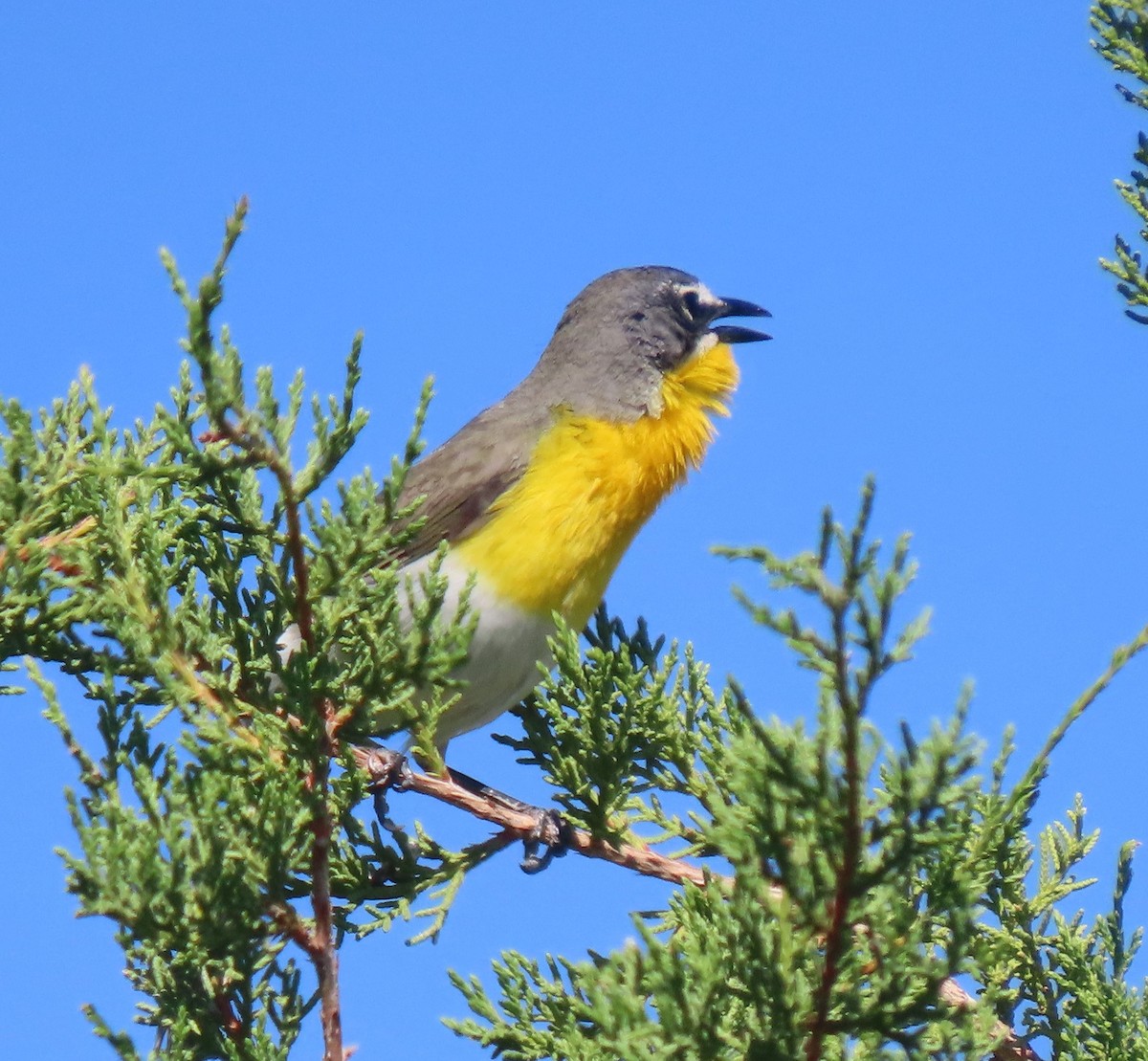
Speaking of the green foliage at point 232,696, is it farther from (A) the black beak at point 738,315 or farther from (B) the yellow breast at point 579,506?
(A) the black beak at point 738,315

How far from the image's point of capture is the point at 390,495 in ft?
9.72

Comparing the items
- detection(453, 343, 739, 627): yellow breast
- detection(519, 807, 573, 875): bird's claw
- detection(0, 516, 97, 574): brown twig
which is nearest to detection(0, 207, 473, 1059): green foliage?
detection(0, 516, 97, 574): brown twig

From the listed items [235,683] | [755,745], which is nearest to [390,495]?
[235,683]

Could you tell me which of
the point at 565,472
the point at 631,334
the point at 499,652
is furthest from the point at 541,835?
the point at 631,334

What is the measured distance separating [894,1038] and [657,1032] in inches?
18.0

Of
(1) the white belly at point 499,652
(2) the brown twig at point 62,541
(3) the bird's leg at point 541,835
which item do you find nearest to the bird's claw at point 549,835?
(3) the bird's leg at point 541,835

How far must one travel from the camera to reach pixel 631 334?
6875mm

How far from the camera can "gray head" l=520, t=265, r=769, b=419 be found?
21.1 ft

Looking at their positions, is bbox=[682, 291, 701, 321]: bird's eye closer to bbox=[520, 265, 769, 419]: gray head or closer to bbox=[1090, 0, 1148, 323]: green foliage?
bbox=[520, 265, 769, 419]: gray head

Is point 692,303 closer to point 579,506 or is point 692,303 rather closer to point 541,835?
point 579,506

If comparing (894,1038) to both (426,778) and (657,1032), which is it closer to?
(657,1032)

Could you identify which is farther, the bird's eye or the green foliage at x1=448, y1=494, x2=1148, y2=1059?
the bird's eye

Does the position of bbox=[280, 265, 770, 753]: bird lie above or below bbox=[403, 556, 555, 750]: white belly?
above

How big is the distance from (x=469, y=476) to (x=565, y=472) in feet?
1.31
